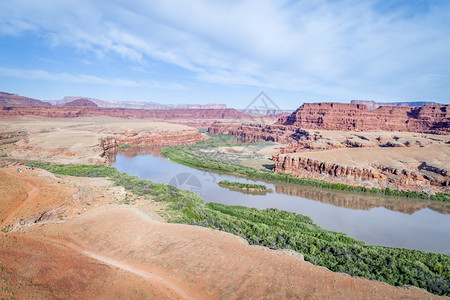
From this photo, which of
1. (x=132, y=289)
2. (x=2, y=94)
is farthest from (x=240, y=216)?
(x=2, y=94)

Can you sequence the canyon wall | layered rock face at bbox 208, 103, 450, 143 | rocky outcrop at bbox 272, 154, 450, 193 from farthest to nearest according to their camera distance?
the canyon wall < layered rock face at bbox 208, 103, 450, 143 < rocky outcrop at bbox 272, 154, 450, 193

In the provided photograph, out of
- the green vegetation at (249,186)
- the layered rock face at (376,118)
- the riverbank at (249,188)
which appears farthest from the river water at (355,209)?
the layered rock face at (376,118)

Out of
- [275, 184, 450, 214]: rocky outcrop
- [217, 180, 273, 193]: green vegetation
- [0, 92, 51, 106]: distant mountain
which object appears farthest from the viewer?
[0, 92, 51, 106]: distant mountain

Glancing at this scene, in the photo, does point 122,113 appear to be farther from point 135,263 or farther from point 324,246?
point 324,246

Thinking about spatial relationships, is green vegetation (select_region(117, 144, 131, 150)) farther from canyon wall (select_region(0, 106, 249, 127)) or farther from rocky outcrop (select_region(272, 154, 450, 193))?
canyon wall (select_region(0, 106, 249, 127))

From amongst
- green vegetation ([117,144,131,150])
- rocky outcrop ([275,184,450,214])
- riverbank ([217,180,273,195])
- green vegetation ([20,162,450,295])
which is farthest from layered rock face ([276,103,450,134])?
green vegetation ([20,162,450,295])
